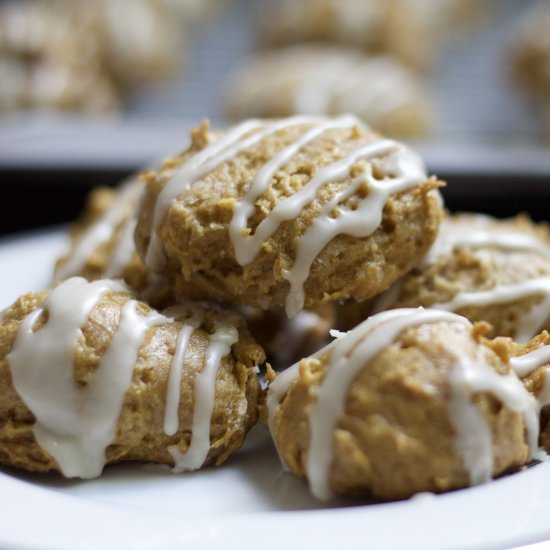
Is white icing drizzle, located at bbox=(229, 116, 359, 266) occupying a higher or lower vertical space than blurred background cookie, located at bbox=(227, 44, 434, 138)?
higher

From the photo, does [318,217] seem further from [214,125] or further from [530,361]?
[214,125]

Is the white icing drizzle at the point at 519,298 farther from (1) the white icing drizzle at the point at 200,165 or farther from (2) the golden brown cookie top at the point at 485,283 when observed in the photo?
(1) the white icing drizzle at the point at 200,165

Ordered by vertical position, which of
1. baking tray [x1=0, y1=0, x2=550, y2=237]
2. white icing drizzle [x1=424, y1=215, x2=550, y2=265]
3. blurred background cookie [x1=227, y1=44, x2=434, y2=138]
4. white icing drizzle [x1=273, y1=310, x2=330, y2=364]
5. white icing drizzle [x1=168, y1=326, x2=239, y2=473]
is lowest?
baking tray [x1=0, y1=0, x2=550, y2=237]

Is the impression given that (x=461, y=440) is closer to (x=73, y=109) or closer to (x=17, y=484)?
(x=17, y=484)

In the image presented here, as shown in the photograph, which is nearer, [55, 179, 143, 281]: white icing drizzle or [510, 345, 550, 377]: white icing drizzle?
[510, 345, 550, 377]: white icing drizzle

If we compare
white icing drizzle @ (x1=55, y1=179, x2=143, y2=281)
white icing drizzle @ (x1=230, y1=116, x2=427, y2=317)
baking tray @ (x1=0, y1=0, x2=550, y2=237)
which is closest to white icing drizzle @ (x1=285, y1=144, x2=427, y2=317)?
white icing drizzle @ (x1=230, y1=116, x2=427, y2=317)

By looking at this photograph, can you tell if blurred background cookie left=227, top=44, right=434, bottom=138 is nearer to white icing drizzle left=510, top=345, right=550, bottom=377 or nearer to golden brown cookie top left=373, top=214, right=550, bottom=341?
golden brown cookie top left=373, top=214, right=550, bottom=341

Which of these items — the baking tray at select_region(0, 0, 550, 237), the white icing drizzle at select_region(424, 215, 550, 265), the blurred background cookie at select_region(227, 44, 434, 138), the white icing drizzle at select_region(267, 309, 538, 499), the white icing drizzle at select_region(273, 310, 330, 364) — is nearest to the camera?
the white icing drizzle at select_region(267, 309, 538, 499)

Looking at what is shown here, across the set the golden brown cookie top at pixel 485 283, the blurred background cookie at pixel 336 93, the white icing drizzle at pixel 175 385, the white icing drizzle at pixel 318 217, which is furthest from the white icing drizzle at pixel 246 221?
the blurred background cookie at pixel 336 93
